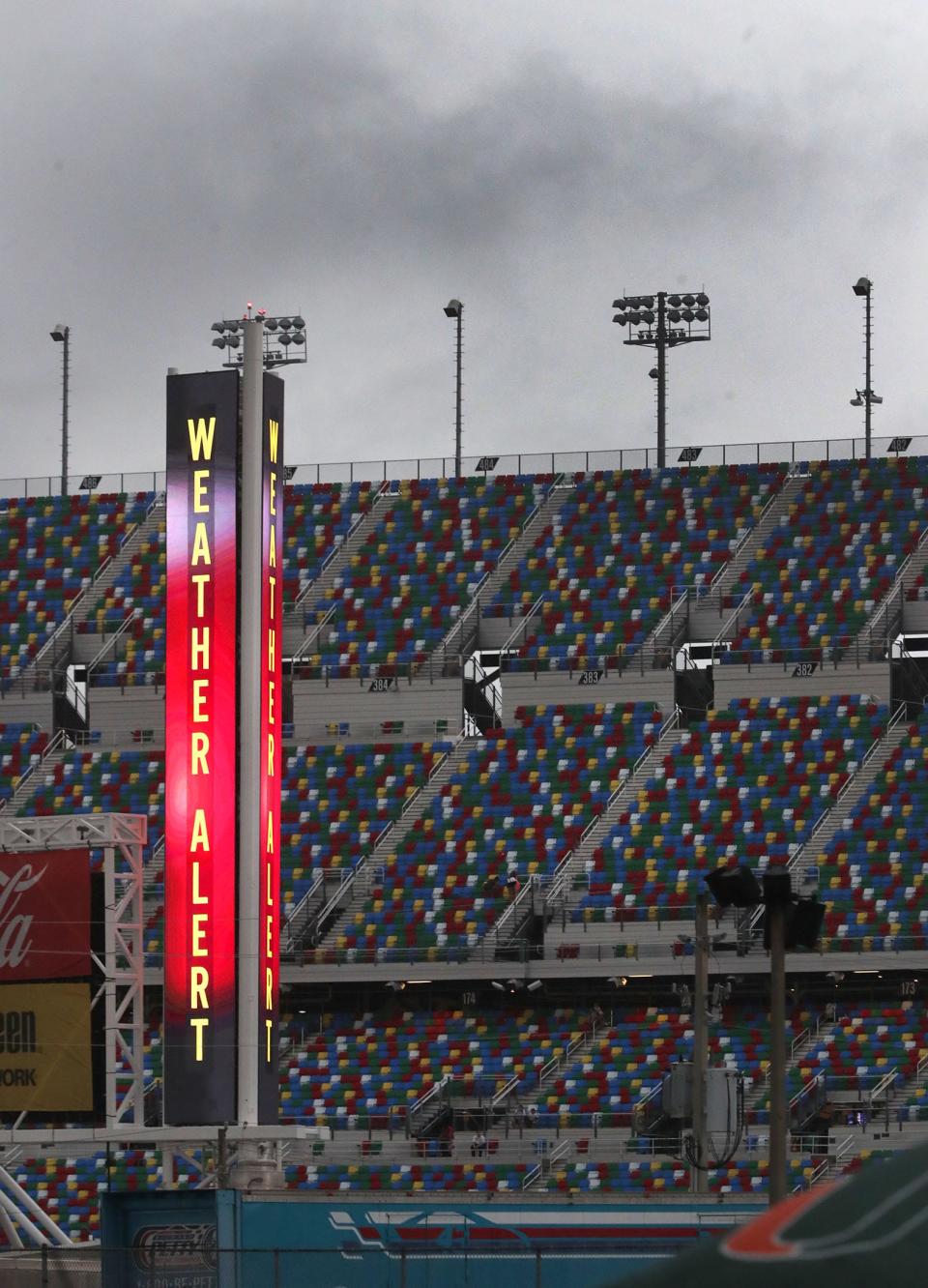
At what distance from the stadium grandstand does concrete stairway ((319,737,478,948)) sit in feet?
0.27

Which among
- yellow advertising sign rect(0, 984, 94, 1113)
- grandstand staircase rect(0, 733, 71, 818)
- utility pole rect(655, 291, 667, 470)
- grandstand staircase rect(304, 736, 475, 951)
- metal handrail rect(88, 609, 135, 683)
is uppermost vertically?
utility pole rect(655, 291, 667, 470)

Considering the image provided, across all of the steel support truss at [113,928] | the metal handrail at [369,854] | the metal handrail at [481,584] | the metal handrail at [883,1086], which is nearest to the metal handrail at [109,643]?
the metal handrail at [481,584]

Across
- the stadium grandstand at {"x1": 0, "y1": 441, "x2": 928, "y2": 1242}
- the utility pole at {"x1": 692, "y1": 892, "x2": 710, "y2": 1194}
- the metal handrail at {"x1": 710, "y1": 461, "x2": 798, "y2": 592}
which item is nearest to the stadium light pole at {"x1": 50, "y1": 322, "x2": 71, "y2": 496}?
the stadium grandstand at {"x1": 0, "y1": 441, "x2": 928, "y2": 1242}

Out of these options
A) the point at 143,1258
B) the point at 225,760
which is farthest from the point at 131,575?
the point at 143,1258

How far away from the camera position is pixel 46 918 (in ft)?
137

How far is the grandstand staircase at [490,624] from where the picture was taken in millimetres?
63781

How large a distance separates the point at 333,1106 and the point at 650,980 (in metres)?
8.35

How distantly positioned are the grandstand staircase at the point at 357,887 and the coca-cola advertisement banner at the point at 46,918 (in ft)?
52.5

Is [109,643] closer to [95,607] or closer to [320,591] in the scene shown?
[95,607]

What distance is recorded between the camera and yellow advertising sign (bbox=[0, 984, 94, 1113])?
41406 millimetres

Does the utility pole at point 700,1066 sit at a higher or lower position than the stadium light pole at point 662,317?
lower

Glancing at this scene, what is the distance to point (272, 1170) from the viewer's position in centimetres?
4131

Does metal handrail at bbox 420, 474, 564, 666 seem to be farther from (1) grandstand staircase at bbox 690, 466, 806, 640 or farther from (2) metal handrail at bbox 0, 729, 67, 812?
(2) metal handrail at bbox 0, 729, 67, 812

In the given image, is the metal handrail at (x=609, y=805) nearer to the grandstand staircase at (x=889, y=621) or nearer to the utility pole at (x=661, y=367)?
the grandstand staircase at (x=889, y=621)
